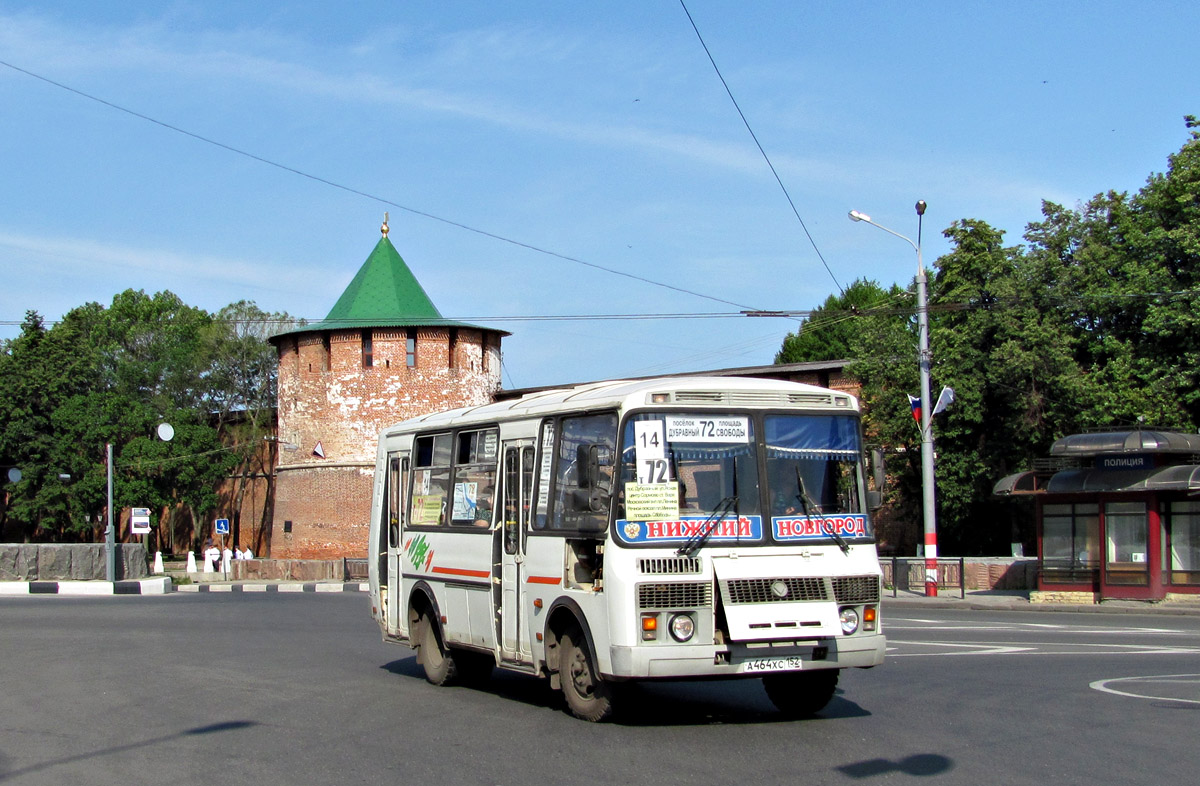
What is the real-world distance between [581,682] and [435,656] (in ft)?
10.8

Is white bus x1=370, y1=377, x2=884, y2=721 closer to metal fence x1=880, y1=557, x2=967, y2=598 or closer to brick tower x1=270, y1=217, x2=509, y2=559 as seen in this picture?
metal fence x1=880, y1=557, x2=967, y2=598

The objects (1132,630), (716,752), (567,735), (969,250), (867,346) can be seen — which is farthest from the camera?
(867,346)

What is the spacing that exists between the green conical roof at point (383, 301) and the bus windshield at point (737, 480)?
142 feet

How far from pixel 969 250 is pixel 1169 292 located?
8.13 metres

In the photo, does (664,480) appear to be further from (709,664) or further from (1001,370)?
(1001,370)

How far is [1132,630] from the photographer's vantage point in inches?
795

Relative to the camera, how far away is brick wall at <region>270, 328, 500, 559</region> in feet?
170

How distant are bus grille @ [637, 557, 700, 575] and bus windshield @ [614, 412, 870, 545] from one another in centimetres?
14

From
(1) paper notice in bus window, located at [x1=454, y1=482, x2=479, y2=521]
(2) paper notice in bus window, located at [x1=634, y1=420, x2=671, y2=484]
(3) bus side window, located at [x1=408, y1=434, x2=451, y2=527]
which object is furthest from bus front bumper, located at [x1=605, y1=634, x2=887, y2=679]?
(3) bus side window, located at [x1=408, y1=434, x2=451, y2=527]

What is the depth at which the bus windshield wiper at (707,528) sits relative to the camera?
9094mm

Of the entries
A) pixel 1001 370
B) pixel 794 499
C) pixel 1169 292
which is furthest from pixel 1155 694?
pixel 1001 370

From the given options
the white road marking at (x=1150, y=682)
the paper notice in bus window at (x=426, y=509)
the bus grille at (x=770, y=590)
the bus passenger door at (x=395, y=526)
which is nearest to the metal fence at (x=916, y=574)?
the white road marking at (x=1150, y=682)

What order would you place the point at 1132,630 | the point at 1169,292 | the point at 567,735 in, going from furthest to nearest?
the point at 1169,292 < the point at 1132,630 < the point at 567,735

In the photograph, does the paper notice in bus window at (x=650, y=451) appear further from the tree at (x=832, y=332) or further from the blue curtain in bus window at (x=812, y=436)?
the tree at (x=832, y=332)
